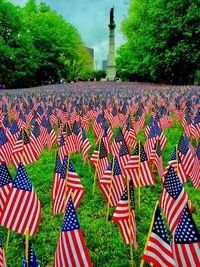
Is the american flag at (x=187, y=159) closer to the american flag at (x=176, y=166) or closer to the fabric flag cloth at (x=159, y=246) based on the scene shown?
the american flag at (x=176, y=166)

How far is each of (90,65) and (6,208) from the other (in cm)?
7687

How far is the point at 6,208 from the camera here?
4.39 m

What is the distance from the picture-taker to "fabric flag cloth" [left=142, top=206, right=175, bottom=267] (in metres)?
2.96

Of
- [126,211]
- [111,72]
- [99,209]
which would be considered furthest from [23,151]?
[111,72]

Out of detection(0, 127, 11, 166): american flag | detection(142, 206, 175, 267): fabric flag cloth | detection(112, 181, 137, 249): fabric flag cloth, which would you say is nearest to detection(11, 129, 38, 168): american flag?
detection(0, 127, 11, 166): american flag

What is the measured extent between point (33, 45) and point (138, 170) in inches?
1869

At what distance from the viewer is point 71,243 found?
317 cm

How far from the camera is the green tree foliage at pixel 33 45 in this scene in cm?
4462

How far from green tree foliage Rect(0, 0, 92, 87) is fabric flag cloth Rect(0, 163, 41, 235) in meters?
40.3

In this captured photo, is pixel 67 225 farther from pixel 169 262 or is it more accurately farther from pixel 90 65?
pixel 90 65

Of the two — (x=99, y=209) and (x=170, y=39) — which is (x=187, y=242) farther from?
(x=170, y=39)

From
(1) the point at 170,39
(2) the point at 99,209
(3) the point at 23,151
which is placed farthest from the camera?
(1) the point at 170,39

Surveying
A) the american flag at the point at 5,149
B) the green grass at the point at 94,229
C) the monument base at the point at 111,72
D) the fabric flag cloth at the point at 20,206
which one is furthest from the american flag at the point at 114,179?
the monument base at the point at 111,72

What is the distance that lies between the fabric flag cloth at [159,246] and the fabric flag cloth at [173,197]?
1.00 m
